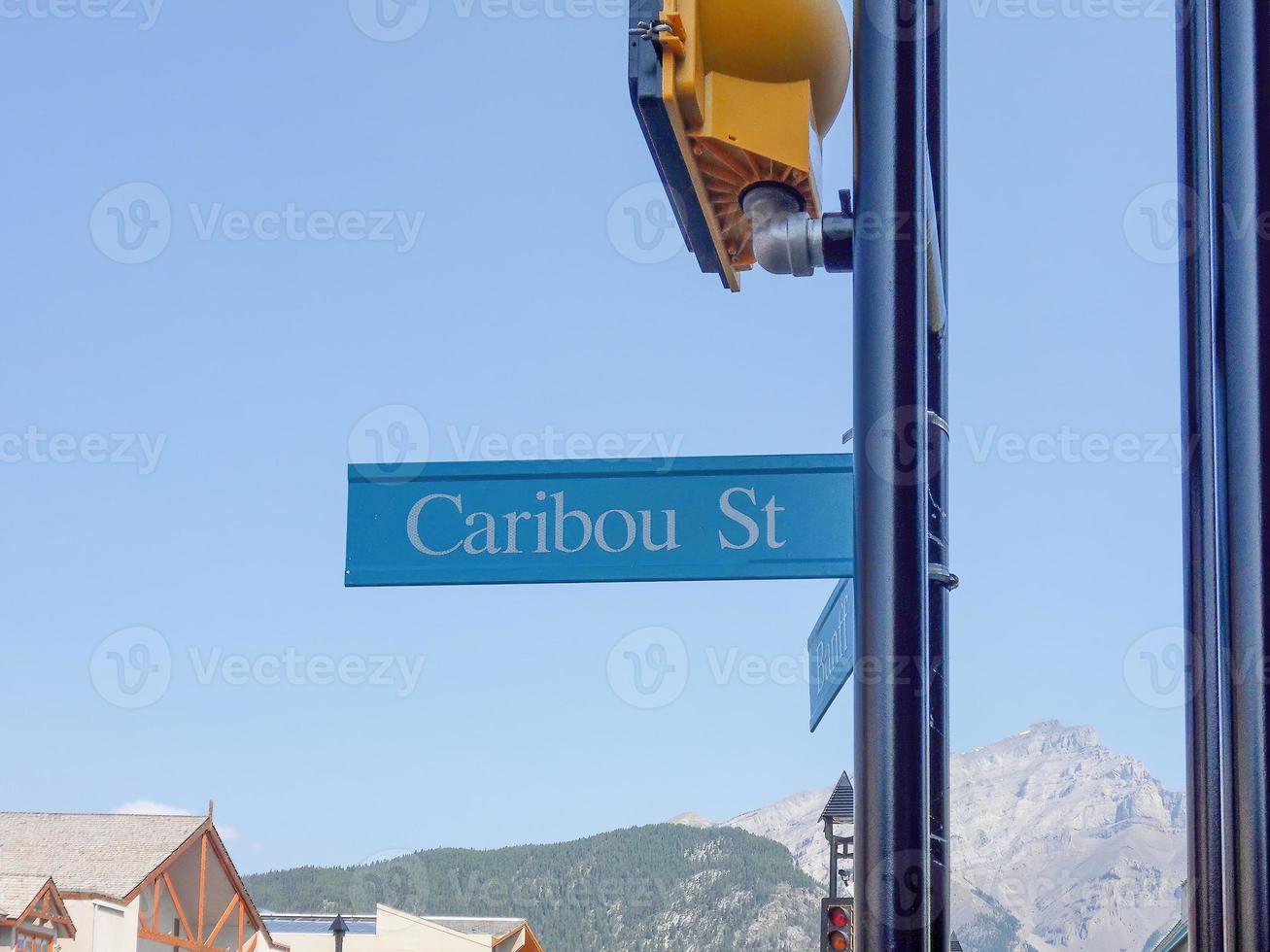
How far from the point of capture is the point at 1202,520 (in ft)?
10.3

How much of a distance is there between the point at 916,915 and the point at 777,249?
1.16 meters

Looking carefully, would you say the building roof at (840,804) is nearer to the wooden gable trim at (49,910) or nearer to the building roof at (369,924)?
the wooden gable trim at (49,910)

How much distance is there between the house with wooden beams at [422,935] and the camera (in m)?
33.8

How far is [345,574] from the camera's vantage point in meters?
3.79

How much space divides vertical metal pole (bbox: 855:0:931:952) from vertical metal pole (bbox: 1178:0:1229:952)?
0.67 m

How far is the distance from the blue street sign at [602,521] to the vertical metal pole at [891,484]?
76 centimetres

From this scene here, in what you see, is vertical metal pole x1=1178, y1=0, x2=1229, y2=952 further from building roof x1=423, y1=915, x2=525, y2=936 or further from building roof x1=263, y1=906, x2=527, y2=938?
building roof x1=423, y1=915, x2=525, y2=936

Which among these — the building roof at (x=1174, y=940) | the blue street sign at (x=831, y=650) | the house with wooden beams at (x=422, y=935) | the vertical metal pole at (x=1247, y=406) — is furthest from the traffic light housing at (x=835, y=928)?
the house with wooden beams at (x=422, y=935)

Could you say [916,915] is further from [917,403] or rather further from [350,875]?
[350,875]

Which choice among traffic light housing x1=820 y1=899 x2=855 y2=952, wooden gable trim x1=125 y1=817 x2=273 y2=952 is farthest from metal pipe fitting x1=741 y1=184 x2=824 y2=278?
wooden gable trim x1=125 y1=817 x2=273 y2=952

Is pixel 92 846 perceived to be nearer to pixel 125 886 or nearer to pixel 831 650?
pixel 125 886

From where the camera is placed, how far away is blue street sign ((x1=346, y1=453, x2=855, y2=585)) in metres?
3.51

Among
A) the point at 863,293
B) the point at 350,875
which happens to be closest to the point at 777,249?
the point at 863,293

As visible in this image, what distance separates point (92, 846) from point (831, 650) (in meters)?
28.0
